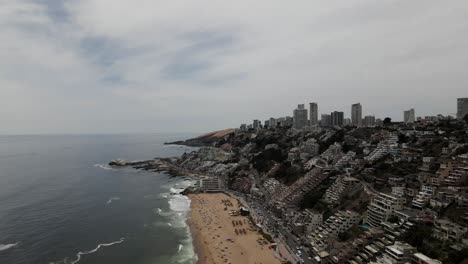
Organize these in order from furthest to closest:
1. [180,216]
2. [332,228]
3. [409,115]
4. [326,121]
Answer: [326,121], [409,115], [180,216], [332,228]

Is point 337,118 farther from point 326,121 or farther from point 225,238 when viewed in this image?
point 225,238

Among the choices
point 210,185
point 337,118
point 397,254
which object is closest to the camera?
point 397,254

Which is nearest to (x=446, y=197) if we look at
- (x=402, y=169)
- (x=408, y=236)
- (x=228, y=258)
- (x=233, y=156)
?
(x=408, y=236)

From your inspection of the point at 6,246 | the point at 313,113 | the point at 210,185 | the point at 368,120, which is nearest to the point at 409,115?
the point at 368,120

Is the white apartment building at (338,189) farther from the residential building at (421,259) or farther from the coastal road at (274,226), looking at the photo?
the residential building at (421,259)

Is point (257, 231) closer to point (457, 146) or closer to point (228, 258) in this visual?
point (228, 258)
